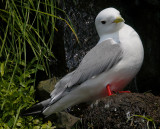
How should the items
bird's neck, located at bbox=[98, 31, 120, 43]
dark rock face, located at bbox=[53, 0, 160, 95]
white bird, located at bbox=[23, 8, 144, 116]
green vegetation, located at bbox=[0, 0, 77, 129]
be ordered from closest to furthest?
white bird, located at bbox=[23, 8, 144, 116] < bird's neck, located at bbox=[98, 31, 120, 43] < green vegetation, located at bbox=[0, 0, 77, 129] < dark rock face, located at bbox=[53, 0, 160, 95]

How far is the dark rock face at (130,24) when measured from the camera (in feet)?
16.5

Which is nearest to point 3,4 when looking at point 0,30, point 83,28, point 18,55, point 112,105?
point 0,30

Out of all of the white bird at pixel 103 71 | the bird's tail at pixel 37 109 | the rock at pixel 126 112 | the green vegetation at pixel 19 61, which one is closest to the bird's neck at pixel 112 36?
the white bird at pixel 103 71

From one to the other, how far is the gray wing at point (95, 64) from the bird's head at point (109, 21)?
8.9 inches

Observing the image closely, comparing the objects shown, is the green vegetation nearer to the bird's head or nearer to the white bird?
the white bird

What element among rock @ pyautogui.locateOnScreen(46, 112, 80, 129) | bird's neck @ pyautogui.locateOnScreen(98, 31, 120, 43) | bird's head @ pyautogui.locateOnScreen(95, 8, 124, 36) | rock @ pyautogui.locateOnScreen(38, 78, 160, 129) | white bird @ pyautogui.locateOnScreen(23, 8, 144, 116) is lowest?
rock @ pyautogui.locateOnScreen(46, 112, 80, 129)

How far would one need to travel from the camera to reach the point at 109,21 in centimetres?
425

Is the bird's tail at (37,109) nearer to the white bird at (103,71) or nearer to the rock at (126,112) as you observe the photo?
the white bird at (103,71)

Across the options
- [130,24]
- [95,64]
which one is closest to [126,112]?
[95,64]

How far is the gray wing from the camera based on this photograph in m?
3.96

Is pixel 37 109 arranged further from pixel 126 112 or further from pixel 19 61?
pixel 126 112

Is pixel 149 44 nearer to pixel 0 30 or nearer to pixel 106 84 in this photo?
pixel 106 84

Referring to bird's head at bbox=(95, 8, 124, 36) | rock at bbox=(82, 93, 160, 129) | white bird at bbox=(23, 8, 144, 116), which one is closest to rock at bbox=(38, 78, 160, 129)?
rock at bbox=(82, 93, 160, 129)

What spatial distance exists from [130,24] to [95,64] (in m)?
1.68
